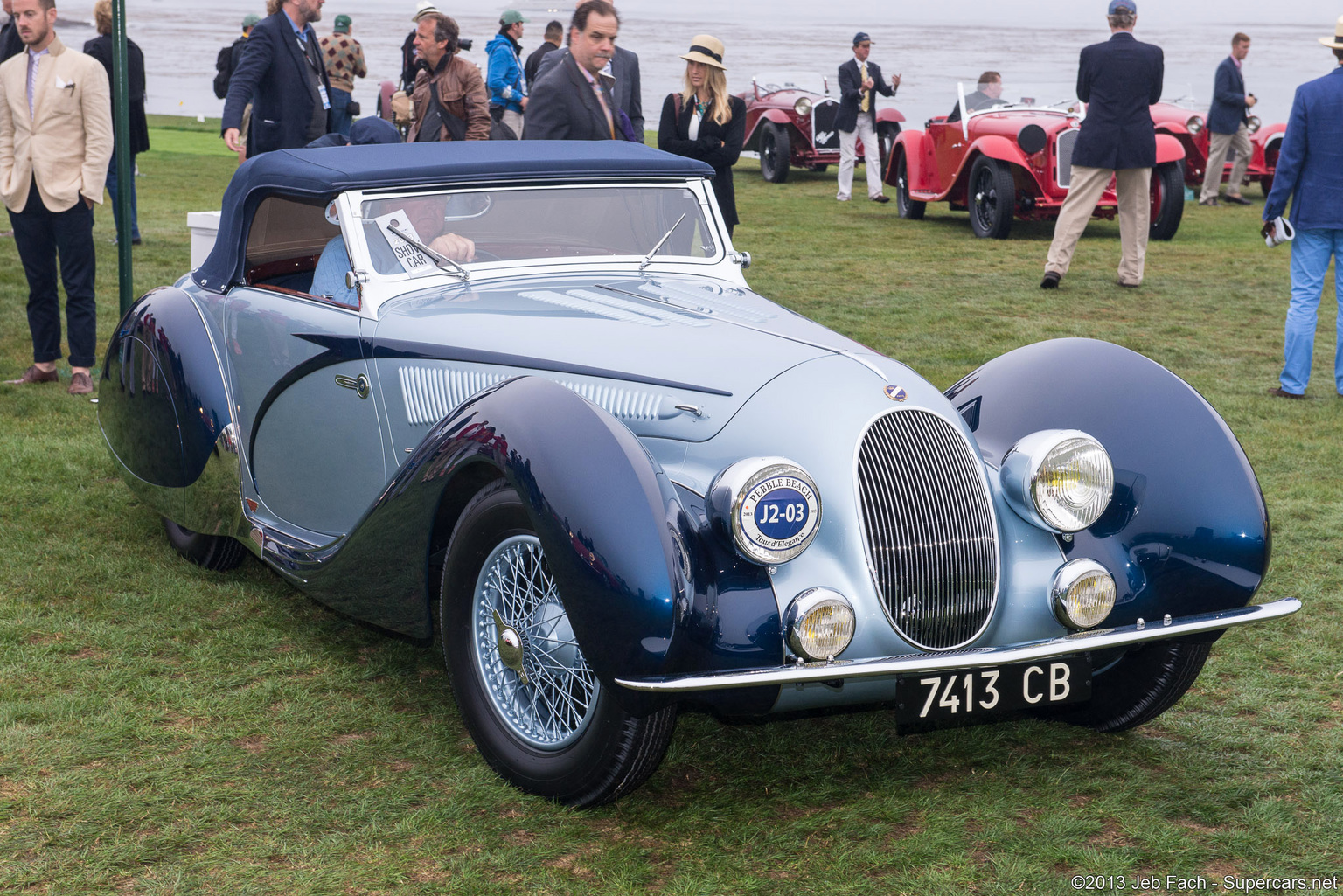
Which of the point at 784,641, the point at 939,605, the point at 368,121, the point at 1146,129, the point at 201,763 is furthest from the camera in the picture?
the point at 1146,129

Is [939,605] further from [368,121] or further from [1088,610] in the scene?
[368,121]

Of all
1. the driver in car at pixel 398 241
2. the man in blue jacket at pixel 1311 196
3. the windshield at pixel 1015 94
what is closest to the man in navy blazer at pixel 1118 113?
the man in blue jacket at pixel 1311 196

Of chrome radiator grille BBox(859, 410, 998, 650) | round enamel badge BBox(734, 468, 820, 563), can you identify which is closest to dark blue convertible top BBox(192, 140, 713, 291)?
chrome radiator grille BBox(859, 410, 998, 650)

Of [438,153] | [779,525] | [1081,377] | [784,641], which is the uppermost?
[438,153]

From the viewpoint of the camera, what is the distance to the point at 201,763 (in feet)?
10.3

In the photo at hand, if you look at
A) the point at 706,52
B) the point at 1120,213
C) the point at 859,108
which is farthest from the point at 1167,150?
the point at 706,52

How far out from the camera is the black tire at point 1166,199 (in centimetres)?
1262

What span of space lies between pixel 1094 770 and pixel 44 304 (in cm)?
577

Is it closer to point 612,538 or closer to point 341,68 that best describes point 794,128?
point 341,68

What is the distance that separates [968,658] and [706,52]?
5.45 metres

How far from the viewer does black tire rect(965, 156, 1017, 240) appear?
12.7 m

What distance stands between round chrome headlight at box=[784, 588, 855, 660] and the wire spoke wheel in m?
0.49

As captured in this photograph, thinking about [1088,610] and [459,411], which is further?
[459,411]

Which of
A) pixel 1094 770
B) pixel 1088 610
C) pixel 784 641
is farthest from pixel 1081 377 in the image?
pixel 784 641
